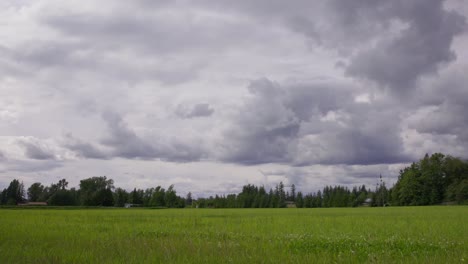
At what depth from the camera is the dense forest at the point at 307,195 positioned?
122062mm

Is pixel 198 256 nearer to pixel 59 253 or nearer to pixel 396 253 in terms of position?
pixel 59 253

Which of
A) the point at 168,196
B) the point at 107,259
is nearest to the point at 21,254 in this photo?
the point at 107,259

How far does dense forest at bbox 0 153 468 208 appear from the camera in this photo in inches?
4806

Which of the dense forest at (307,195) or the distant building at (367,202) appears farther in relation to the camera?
the distant building at (367,202)

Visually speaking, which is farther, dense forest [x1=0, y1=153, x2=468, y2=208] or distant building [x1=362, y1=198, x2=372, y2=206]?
distant building [x1=362, y1=198, x2=372, y2=206]

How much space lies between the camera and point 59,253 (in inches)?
427

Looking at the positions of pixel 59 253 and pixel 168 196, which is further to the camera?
pixel 168 196

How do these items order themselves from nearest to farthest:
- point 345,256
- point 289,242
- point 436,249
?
point 345,256 → point 436,249 → point 289,242

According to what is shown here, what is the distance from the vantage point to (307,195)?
164000mm

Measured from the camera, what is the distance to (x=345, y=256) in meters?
10.5

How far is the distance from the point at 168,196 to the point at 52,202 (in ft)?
136

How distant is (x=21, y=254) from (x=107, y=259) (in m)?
2.75

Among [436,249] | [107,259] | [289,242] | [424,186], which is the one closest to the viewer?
[107,259]

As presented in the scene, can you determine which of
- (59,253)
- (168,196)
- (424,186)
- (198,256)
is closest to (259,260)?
(198,256)
